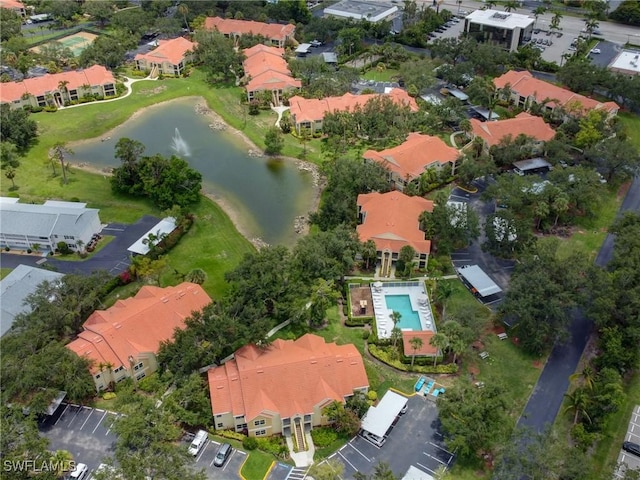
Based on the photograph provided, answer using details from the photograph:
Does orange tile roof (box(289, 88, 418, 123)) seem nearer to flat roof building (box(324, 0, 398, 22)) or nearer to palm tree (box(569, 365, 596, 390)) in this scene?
flat roof building (box(324, 0, 398, 22))

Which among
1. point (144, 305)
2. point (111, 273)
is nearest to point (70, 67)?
point (111, 273)

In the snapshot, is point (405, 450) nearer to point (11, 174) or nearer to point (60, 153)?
point (60, 153)

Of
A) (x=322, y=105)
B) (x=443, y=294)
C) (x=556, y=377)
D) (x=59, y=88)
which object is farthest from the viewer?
(x=59, y=88)

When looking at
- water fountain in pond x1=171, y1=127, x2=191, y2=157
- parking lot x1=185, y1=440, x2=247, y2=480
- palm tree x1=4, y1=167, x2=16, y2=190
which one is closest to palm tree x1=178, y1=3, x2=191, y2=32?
water fountain in pond x1=171, y1=127, x2=191, y2=157

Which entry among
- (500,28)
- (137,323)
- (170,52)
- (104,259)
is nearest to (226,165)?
(104,259)

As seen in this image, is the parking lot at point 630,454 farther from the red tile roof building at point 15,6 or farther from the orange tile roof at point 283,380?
the red tile roof building at point 15,6

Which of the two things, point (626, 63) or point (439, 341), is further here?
point (626, 63)

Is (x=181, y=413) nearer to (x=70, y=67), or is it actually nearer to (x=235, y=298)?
(x=235, y=298)

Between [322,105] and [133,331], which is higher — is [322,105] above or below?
above
